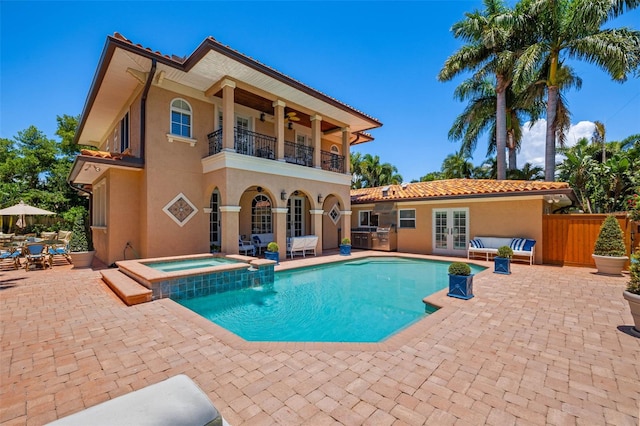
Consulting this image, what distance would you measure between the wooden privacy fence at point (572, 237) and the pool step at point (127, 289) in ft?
49.9

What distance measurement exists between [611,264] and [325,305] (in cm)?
1034

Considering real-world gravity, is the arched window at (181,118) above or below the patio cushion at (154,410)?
above

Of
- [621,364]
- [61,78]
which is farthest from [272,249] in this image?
[61,78]

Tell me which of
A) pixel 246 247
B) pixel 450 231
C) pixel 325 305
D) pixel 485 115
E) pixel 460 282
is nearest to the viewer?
pixel 460 282

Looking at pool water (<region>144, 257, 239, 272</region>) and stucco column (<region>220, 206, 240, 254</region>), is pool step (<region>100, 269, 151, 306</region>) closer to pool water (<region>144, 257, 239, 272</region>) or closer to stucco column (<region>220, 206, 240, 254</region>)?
pool water (<region>144, 257, 239, 272</region>)

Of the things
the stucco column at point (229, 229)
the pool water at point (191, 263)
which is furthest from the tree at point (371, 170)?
the pool water at point (191, 263)

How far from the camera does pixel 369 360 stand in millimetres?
3996

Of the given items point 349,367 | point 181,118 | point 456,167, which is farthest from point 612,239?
point 456,167

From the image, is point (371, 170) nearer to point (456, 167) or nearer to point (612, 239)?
point (456, 167)

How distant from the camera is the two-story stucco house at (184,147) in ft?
34.0

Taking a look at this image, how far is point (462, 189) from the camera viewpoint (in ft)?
48.8

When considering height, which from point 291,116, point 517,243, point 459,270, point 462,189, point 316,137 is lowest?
point 459,270

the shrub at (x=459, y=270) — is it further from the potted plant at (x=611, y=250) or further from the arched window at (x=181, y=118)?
the arched window at (x=181, y=118)

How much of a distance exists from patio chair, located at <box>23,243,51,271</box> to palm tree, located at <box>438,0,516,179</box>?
2471 cm
